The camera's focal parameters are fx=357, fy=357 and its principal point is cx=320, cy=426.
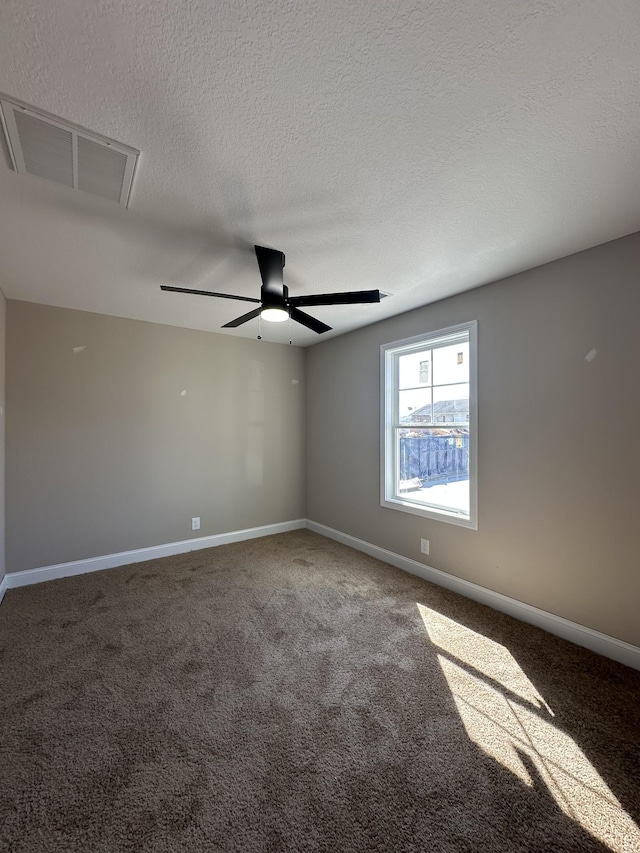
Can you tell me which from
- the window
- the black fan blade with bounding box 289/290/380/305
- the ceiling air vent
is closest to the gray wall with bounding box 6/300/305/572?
the window

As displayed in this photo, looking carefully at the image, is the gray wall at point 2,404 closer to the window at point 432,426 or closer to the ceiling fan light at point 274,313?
the ceiling fan light at point 274,313

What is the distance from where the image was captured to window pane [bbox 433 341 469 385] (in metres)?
3.18

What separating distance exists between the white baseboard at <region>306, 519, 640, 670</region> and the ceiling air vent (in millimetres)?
3567

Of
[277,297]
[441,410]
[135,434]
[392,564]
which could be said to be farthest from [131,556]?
[441,410]

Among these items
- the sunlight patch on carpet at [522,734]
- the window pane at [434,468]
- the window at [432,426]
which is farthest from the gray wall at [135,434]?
the sunlight patch on carpet at [522,734]

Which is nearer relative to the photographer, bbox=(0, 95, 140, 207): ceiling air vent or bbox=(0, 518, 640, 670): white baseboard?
bbox=(0, 95, 140, 207): ceiling air vent

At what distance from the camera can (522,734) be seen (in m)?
1.68

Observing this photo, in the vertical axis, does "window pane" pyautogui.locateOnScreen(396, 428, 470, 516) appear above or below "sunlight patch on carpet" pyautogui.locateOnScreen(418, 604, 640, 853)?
above

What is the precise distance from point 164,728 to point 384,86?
9.32 feet

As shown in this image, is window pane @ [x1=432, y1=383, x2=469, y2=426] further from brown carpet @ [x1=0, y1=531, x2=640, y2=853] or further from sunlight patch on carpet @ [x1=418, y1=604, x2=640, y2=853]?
sunlight patch on carpet @ [x1=418, y1=604, x2=640, y2=853]

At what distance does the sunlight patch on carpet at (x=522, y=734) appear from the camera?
1331 mm

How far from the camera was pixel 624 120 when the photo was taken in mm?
1387

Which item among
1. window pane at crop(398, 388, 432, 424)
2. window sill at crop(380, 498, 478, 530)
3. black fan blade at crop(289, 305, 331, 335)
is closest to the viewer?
black fan blade at crop(289, 305, 331, 335)

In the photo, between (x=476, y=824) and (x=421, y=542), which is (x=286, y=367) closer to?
(x=421, y=542)
